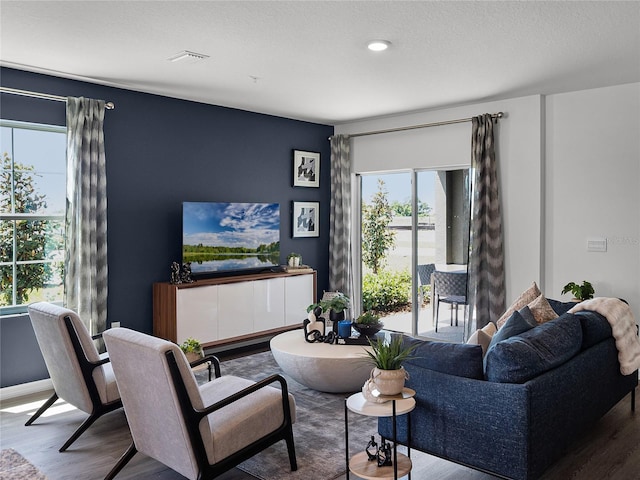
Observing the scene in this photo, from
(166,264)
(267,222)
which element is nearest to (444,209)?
(267,222)

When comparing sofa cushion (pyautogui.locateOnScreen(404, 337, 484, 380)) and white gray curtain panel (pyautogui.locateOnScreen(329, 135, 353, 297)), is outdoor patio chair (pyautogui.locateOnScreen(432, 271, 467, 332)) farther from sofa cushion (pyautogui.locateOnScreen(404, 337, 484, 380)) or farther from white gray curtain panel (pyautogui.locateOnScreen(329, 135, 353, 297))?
sofa cushion (pyautogui.locateOnScreen(404, 337, 484, 380))

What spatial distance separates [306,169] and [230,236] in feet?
5.29

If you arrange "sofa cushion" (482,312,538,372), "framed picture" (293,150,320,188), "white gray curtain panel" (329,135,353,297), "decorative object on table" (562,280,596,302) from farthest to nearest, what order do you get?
"white gray curtain panel" (329,135,353,297) → "framed picture" (293,150,320,188) → "decorative object on table" (562,280,596,302) → "sofa cushion" (482,312,538,372)

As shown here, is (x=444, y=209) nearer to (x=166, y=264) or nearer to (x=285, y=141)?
(x=285, y=141)

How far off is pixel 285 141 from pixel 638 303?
4129 millimetres

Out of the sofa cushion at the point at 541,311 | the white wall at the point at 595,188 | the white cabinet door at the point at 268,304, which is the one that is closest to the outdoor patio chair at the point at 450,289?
the white wall at the point at 595,188

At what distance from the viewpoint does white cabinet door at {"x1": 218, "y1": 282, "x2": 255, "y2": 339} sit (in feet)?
18.0

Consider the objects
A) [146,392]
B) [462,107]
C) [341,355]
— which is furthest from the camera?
[462,107]

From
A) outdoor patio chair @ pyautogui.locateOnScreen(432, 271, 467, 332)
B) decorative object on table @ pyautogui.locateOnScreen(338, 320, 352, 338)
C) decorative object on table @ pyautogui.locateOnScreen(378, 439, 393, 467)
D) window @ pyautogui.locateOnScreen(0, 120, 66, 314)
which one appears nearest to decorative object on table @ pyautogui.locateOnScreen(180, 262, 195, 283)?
window @ pyautogui.locateOnScreen(0, 120, 66, 314)

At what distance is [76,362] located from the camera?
3318 millimetres

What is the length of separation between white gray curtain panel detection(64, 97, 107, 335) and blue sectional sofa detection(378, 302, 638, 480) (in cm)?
291

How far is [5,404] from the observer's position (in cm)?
419

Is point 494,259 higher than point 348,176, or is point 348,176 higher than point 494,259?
point 348,176

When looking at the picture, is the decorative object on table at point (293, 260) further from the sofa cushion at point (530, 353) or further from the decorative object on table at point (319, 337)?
the sofa cushion at point (530, 353)
